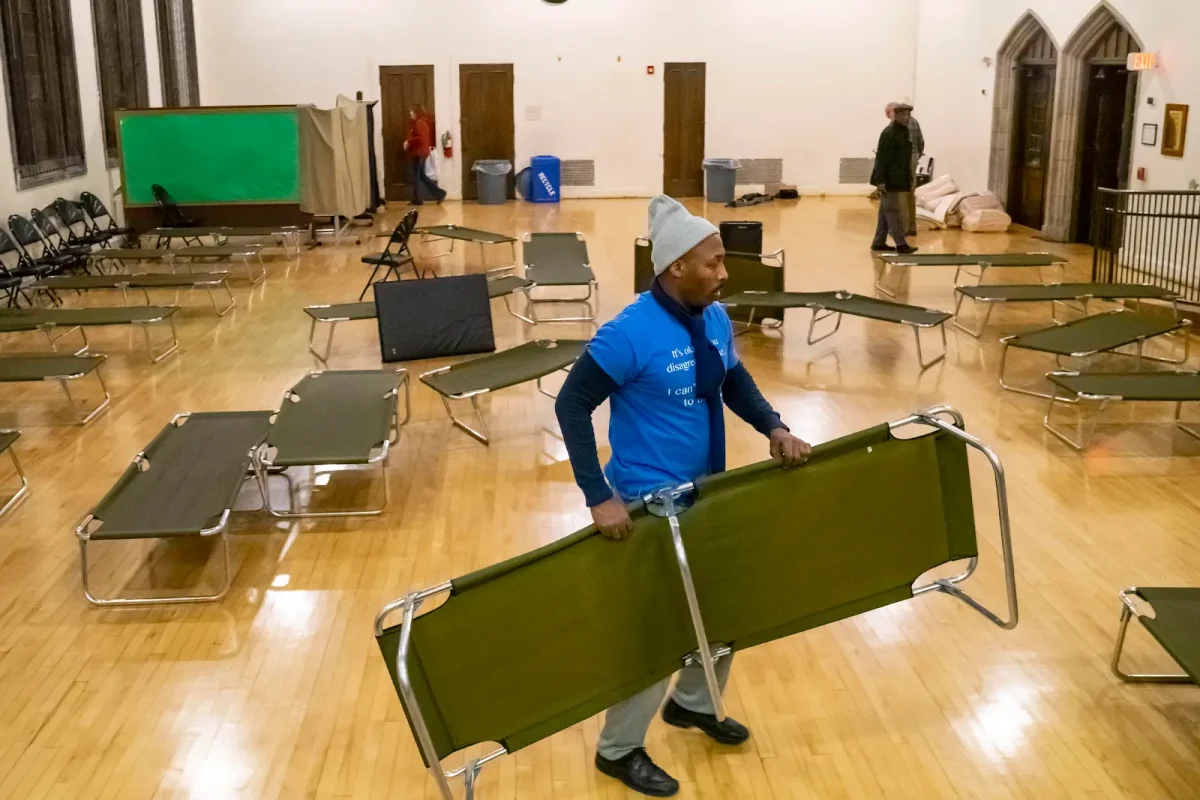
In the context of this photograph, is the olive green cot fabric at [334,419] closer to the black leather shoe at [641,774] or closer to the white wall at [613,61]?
the black leather shoe at [641,774]

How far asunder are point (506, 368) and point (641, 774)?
3670 mm

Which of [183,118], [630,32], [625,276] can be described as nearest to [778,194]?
[630,32]

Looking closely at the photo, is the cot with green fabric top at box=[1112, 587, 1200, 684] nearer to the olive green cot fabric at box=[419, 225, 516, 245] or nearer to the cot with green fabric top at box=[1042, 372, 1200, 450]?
the cot with green fabric top at box=[1042, 372, 1200, 450]

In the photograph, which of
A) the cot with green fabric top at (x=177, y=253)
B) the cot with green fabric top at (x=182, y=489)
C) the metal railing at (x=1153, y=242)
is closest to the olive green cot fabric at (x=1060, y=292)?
the metal railing at (x=1153, y=242)

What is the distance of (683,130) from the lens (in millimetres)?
18453

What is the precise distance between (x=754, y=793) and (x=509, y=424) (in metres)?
3.77

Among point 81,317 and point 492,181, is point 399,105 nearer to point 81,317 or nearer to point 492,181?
point 492,181

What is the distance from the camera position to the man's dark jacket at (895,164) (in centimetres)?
1204

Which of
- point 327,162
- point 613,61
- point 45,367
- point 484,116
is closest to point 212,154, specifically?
point 327,162

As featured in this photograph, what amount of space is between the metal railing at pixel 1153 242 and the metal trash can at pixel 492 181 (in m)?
8.95

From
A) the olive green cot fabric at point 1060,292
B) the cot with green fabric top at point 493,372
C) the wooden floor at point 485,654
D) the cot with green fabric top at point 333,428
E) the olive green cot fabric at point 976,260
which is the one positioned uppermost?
the olive green cot fabric at point 976,260

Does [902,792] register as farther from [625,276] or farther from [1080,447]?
[625,276]

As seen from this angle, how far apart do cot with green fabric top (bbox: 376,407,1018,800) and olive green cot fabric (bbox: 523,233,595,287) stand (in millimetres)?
5821

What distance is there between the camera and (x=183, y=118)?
43.7 feet
